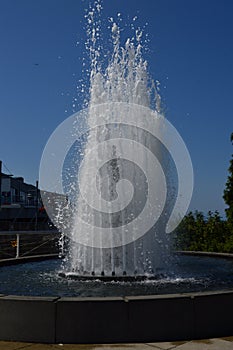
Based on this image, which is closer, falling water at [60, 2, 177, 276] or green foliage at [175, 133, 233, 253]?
falling water at [60, 2, 177, 276]

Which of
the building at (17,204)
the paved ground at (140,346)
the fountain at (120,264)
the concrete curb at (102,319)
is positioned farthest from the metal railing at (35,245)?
the building at (17,204)

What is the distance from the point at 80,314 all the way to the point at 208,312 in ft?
5.44

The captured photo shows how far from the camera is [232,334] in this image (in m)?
5.34

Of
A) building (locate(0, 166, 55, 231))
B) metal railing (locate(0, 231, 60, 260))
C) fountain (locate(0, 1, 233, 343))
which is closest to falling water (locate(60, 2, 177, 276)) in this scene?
fountain (locate(0, 1, 233, 343))

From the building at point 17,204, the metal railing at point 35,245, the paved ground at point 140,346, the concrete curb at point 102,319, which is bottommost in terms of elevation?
the paved ground at point 140,346

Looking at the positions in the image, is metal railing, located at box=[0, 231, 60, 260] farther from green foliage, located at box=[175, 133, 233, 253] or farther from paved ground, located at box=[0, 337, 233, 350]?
paved ground, located at box=[0, 337, 233, 350]

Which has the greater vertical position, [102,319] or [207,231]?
[207,231]

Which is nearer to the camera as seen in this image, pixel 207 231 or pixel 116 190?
pixel 116 190

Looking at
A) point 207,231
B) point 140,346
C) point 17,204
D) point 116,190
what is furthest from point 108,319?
point 17,204

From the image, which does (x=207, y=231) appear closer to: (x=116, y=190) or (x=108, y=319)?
(x=116, y=190)

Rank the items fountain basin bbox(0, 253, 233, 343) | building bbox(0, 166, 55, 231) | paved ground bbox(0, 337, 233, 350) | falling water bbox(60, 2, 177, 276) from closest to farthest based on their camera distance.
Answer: paved ground bbox(0, 337, 233, 350)
fountain basin bbox(0, 253, 233, 343)
falling water bbox(60, 2, 177, 276)
building bbox(0, 166, 55, 231)

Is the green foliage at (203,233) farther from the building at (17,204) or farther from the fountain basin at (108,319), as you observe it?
the building at (17,204)

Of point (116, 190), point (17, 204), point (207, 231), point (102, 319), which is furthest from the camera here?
point (17, 204)

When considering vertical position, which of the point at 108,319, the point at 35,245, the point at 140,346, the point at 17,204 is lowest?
the point at 140,346
